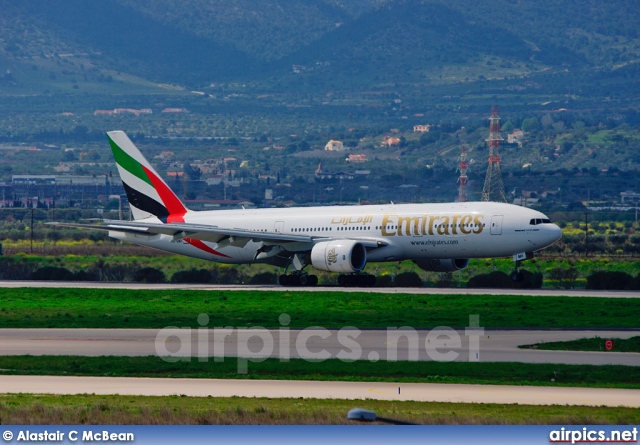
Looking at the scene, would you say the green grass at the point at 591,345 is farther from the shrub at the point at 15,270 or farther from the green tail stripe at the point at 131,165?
the shrub at the point at 15,270

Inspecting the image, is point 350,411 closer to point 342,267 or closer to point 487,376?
point 487,376

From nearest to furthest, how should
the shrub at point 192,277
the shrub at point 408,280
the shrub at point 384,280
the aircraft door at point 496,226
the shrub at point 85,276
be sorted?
the aircraft door at point 496,226 < the shrub at point 408,280 < the shrub at point 384,280 < the shrub at point 192,277 < the shrub at point 85,276

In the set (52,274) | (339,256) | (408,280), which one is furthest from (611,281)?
(52,274)

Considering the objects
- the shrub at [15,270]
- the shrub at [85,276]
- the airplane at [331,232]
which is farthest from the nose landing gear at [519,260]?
the shrub at [15,270]

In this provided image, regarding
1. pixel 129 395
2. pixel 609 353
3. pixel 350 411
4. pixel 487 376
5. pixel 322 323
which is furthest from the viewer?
pixel 322 323

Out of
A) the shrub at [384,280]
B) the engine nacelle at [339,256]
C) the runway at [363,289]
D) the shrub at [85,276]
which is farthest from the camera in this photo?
the shrub at [85,276]

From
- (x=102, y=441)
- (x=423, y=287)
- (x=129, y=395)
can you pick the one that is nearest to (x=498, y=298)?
(x=423, y=287)

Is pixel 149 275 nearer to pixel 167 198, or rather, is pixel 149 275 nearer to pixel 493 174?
pixel 167 198
